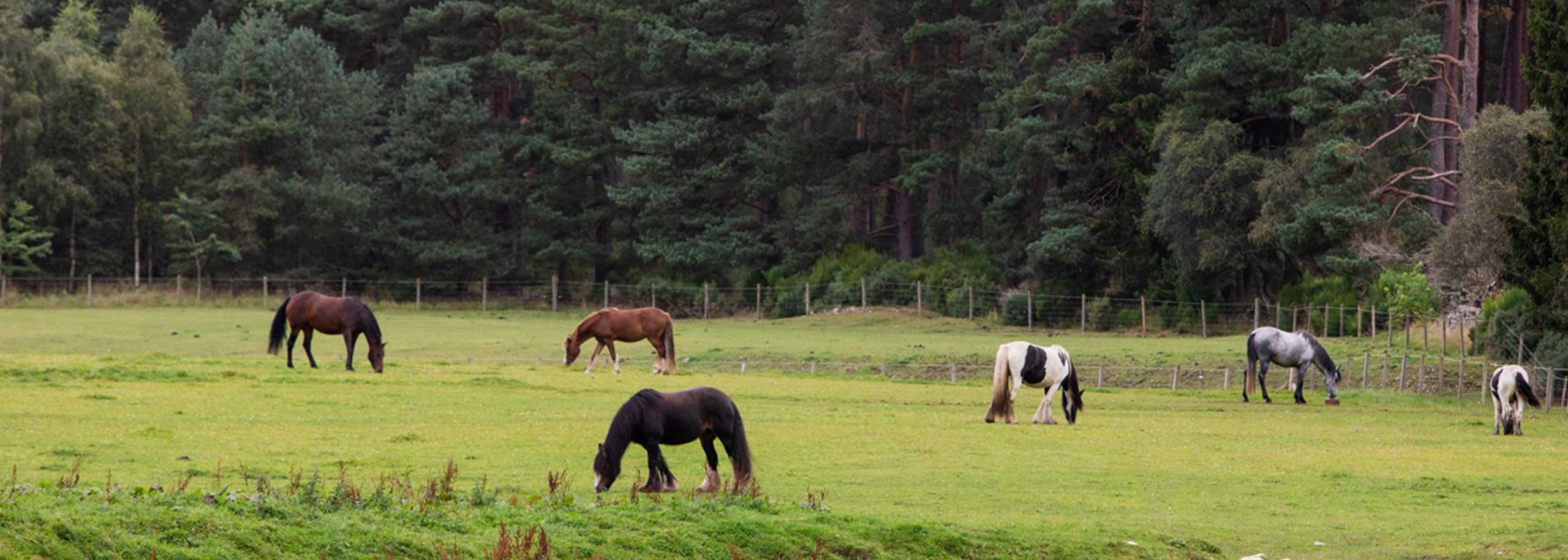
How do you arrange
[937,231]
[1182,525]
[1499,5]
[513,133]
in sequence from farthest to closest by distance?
[513,133] → [937,231] → [1499,5] → [1182,525]

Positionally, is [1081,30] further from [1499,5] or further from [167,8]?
[167,8]

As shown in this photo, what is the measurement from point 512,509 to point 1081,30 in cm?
5174

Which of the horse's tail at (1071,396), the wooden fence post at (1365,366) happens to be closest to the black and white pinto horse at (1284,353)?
the wooden fence post at (1365,366)

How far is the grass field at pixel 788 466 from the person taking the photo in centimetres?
1263

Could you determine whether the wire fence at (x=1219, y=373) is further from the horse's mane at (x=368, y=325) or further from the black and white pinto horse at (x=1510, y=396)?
the black and white pinto horse at (x=1510, y=396)

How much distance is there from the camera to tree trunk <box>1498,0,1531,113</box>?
177ft

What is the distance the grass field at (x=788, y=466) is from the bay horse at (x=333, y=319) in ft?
2.33

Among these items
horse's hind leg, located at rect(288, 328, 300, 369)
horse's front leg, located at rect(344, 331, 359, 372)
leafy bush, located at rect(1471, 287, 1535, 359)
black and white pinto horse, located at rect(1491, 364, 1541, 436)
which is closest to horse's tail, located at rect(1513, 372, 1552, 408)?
black and white pinto horse, located at rect(1491, 364, 1541, 436)

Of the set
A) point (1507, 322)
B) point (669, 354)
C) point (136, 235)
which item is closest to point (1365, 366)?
point (1507, 322)

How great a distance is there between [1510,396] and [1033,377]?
7604 millimetres

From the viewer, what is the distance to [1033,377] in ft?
86.5

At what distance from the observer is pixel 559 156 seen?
71250mm

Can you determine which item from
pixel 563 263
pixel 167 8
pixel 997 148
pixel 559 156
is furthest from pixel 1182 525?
pixel 167 8

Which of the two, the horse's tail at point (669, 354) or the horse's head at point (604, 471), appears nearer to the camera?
the horse's head at point (604, 471)
